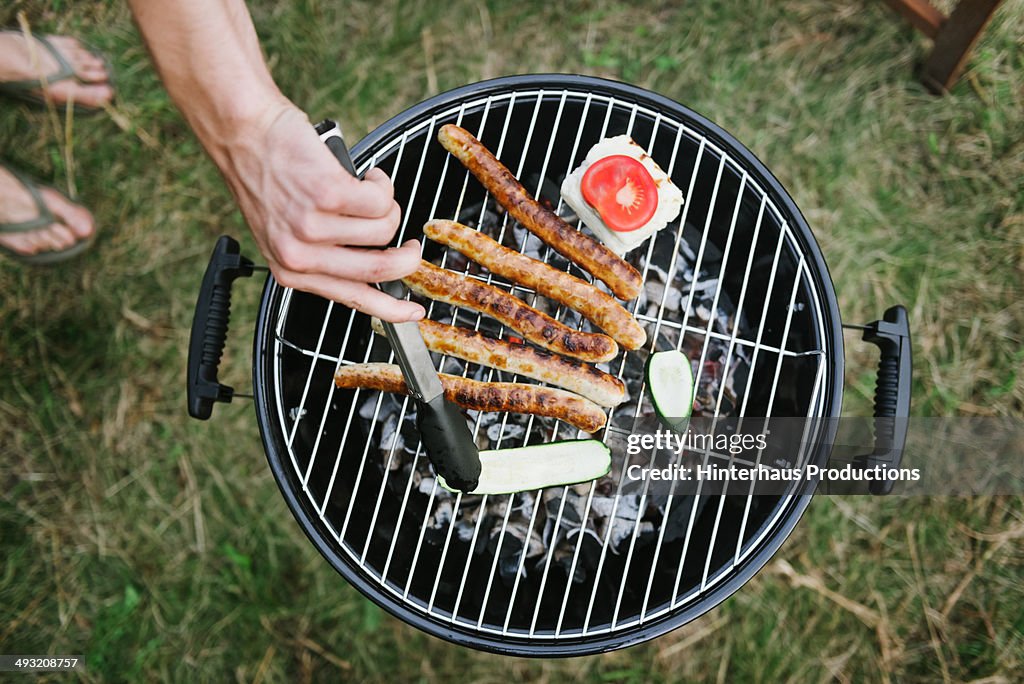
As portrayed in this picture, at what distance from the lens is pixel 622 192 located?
2832 millimetres

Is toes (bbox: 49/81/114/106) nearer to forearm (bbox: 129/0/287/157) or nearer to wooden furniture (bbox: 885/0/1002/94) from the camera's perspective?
forearm (bbox: 129/0/287/157)

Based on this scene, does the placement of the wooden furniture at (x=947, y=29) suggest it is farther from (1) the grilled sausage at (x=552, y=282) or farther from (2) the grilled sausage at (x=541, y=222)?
(1) the grilled sausage at (x=552, y=282)

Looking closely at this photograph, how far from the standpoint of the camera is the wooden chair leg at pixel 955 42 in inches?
143

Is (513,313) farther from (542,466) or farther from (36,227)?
(36,227)

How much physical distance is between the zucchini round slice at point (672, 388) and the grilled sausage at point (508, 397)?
283 millimetres

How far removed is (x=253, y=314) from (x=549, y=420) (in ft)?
6.91

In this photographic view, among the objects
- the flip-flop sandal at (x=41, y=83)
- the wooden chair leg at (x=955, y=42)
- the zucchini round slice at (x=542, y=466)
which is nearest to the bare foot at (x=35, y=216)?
the flip-flop sandal at (x=41, y=83)

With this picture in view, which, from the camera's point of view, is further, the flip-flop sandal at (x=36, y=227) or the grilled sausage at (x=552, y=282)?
the flip-flop sandal at (x=36, y=227)

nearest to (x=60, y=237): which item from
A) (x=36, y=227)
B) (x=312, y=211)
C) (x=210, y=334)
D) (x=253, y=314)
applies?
(x=36, y=227)

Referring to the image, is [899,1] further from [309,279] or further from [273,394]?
[273,394]

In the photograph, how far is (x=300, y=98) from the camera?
4.23m

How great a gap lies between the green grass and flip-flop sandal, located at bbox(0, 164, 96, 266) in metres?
0.13

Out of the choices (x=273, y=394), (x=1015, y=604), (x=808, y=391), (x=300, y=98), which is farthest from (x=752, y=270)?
(x=300, y=98)

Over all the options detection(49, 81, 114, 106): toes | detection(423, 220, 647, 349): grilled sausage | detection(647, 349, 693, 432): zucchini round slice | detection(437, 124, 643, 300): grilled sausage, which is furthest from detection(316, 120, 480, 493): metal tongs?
detection(49, 81, 114, 106): toes
